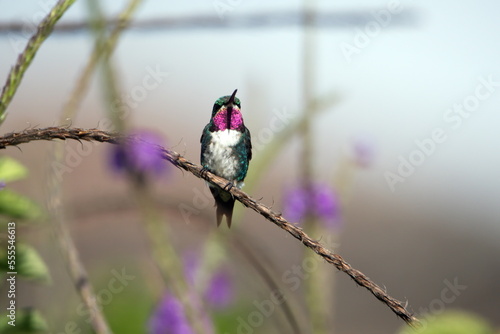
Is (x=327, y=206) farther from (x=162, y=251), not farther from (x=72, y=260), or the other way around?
(x=72, y=260)

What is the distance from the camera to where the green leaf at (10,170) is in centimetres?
196

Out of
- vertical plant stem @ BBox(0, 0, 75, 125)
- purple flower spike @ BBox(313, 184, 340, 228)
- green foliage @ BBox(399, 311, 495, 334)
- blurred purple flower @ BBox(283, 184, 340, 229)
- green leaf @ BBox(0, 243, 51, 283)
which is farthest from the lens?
purple flower spike @ BBox(313, 184, 340, 228)

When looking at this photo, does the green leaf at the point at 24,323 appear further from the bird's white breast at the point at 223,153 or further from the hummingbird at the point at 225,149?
the bird's white breast at the point at 223,153

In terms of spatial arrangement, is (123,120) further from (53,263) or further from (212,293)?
(212,293)

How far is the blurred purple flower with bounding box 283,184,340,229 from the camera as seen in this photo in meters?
3.13

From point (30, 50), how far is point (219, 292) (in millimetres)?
3040

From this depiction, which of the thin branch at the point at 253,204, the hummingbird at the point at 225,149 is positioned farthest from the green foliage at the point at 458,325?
the hummingbird at the point at 225,149

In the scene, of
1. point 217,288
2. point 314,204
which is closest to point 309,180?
point 314,204

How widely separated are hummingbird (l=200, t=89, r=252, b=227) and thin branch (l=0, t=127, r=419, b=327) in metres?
0.47

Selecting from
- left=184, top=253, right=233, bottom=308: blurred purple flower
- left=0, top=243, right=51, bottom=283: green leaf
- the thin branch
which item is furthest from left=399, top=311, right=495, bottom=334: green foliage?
left=184, top=253, right=233, bottom=308: blurred purple flower

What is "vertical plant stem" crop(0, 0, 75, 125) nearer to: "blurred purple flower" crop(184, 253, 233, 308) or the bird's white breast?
the bird's white breast

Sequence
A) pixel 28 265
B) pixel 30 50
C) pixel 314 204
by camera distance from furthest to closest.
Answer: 1. pixel 314 204
2. pixel 28 265
3. pixel 30 50

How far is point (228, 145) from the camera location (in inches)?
84.4

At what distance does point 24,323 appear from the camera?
6.19 ft
